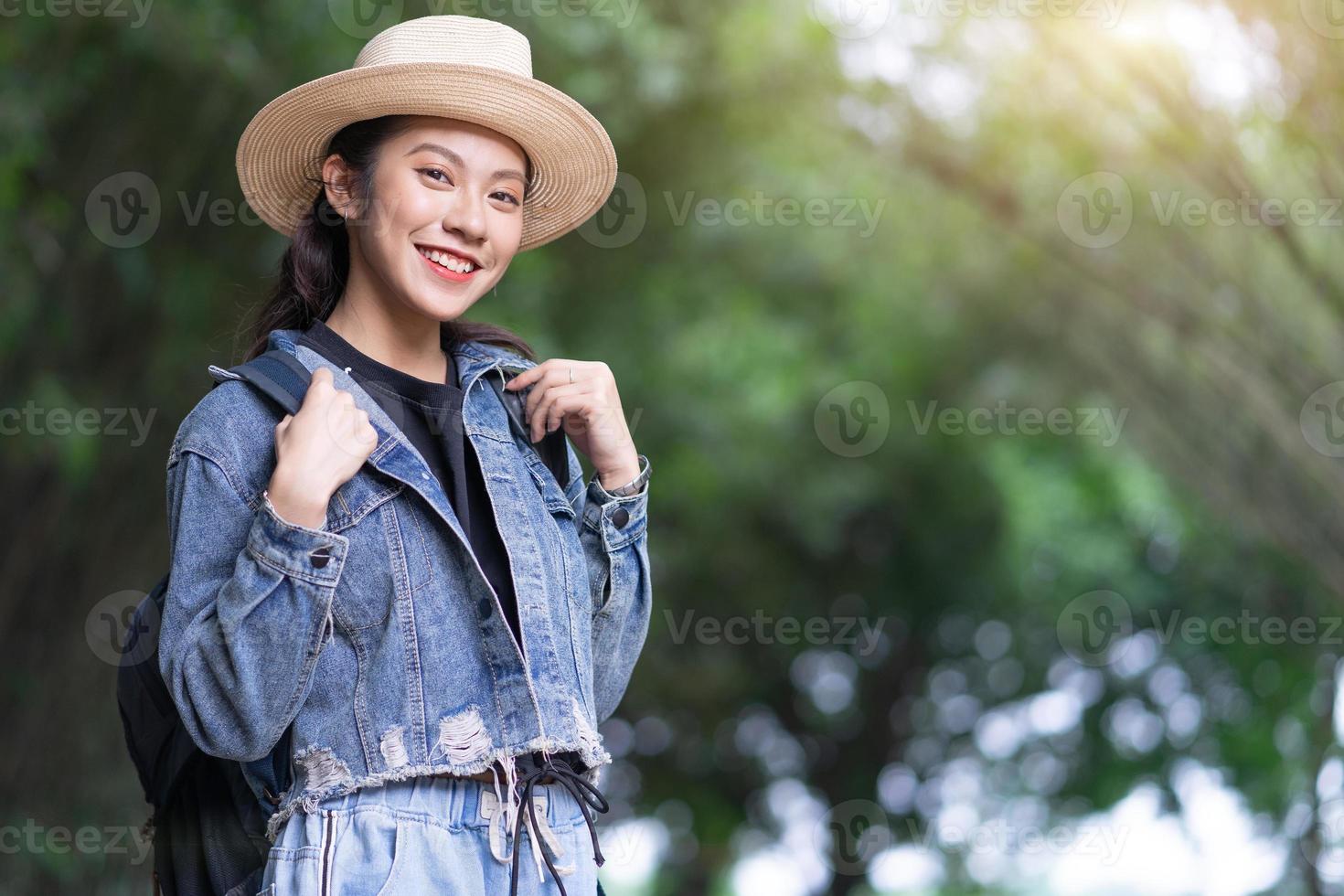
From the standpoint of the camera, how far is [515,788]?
180cm

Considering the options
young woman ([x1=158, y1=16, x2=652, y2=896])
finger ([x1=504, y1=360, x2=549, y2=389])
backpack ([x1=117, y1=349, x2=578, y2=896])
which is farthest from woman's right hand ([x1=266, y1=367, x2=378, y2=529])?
finger ([x1=504, y1=360, x2=549, y2=389])

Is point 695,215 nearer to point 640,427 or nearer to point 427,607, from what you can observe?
point 640,427

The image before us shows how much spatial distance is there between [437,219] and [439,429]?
278mm

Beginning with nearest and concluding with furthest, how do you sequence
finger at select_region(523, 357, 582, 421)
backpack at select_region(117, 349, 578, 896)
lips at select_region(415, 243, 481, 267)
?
backpack at select_region(117, 349, 578, 896) → lips at select_region(415, 243, 481, 267) → finger at select_region(523, 357, 582, 421)

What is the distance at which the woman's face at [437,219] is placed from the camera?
1.97m

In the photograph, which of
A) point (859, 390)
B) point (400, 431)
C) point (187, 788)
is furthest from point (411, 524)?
point (859, 390)

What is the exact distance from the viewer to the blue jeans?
1710 millimetres

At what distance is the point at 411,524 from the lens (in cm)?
183

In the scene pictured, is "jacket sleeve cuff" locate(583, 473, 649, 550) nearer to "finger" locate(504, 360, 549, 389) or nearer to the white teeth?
"finger" locate(504, 360, 549, 389)

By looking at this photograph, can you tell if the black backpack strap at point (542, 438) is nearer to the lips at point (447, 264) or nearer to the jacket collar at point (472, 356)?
the jacket collar at point (472, 356)

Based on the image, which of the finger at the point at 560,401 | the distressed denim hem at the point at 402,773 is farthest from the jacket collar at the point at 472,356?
the distressed denim hem at the point at 402,773

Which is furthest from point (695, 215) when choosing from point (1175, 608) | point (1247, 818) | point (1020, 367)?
point (1247, 818)

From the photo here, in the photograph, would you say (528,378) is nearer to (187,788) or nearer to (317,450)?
(317,450)

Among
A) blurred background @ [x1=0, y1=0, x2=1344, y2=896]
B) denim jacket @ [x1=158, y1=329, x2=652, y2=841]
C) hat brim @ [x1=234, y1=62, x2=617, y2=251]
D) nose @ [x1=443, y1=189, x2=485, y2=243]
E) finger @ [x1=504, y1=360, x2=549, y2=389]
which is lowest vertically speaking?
denim jacket @ [x1=158, y1=329, x2=652, y2=841]
